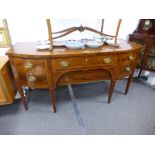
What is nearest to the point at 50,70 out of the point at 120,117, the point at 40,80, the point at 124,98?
the point at 40,80

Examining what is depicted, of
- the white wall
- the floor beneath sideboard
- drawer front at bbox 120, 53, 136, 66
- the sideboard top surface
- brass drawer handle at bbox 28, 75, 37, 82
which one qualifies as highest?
the white wall

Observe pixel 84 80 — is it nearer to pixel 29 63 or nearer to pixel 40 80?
pixel 40 80

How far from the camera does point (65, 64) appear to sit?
125 cm

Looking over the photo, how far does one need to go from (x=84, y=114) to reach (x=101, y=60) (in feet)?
2.21

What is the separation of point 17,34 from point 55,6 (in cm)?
71

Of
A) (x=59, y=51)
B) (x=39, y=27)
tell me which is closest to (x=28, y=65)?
(x=59, y=51)

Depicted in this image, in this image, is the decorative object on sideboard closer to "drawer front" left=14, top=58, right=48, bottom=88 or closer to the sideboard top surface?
the sideboard top surface

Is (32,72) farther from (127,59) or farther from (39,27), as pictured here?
(127,59)

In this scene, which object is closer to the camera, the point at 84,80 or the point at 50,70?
the point at 50,70

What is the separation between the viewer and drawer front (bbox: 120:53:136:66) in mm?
1394

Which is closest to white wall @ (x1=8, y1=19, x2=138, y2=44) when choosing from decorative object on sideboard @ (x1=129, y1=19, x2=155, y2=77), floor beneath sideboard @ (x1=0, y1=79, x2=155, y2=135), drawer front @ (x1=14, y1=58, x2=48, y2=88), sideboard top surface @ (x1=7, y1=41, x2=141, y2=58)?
decorative object on sideboard @ (x1=129, y1=19, x2=155, y2=77)

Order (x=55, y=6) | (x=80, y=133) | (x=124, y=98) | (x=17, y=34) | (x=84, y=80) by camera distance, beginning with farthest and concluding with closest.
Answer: (x=124, y=98) < (x=17, y=34) < (x=84, y=80) < (x=80, y=133) < (x=55, y=6)

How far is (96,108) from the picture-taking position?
1.68 meters

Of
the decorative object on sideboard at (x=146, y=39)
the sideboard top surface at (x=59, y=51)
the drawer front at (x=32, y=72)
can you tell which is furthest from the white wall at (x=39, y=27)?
the drawer front at (x=32, y=72)
